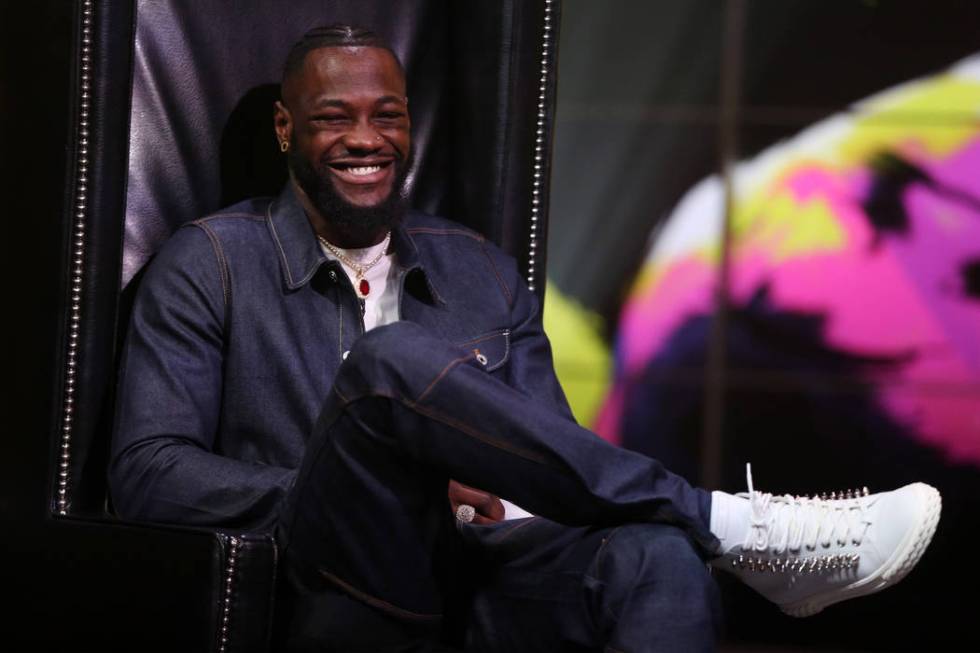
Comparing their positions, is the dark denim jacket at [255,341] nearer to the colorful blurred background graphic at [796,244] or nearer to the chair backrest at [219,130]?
the chair backrest at [219,130]

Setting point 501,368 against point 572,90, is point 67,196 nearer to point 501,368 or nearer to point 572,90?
point 501,368

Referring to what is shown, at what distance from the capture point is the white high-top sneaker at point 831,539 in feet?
5.75

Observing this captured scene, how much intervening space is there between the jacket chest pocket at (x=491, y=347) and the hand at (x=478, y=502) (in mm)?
237

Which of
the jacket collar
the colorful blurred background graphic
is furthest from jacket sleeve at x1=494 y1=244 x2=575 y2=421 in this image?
the colorful blurred background graphic

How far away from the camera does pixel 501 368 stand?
2.21 meters

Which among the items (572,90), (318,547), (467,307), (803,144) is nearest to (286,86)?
(467,307)

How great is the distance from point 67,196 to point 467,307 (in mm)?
611

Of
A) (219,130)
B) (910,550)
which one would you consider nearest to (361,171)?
(219,130)

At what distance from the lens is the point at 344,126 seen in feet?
7.24

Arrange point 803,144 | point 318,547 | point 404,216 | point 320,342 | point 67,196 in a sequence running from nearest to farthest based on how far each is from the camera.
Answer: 1. point 318,547
2. point 67,196
3. point 320,342
4. point 404,216
5. point 803,144

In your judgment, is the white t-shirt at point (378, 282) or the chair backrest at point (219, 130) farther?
the white t-shirt at point (378, 282)

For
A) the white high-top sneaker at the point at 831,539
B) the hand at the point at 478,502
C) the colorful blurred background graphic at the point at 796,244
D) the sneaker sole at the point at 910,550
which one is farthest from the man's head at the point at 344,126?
the colorful blurred background graphic at the point at 796,244

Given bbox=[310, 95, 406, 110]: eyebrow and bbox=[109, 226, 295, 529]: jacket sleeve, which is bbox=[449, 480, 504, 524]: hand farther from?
bbox=[310, 95, 406, 110]: eyebrow

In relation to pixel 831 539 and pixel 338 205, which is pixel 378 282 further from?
pixel 831 539
